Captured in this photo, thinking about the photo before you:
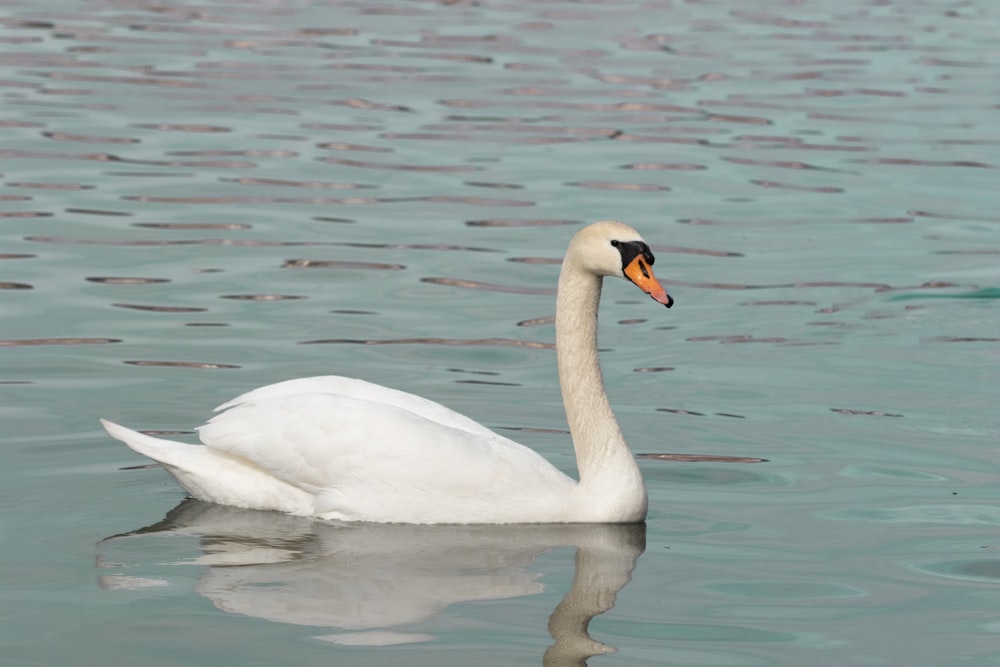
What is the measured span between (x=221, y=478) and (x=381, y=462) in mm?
703

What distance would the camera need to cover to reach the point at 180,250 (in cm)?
1354

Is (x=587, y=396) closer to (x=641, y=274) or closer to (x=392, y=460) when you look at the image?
(x=641, y=274)

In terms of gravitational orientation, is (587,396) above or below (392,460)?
above

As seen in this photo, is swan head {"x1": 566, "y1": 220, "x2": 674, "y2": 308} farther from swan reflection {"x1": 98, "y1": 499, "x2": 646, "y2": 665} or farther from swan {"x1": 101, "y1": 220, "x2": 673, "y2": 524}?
swan reflection {"x1": 98, "y1": 499, "x2": 646, "y2": 665}

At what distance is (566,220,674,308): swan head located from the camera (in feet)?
26.3

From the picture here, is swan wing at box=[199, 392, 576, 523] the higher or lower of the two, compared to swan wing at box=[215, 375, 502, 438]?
lower

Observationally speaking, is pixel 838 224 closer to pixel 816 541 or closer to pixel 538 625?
pixel 816 541

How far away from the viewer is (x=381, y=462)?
7984mm

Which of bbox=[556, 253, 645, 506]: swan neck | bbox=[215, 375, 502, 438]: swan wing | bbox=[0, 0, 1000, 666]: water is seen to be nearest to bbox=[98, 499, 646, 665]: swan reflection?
bbox=[0, 0, 1000, 666]: water

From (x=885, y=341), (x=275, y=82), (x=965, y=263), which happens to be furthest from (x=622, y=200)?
(x=275, y=82)

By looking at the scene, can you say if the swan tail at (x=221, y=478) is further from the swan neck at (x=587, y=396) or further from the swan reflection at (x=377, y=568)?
the swan neck at (x=587, y=396)

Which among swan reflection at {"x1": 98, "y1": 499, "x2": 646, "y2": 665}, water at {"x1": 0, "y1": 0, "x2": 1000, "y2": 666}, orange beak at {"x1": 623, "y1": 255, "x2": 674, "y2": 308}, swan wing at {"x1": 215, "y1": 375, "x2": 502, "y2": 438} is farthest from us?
swan wing at {"x1": 215, "y1": 375, "x2": 502, "y2": 438}

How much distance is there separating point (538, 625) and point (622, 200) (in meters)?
9.34

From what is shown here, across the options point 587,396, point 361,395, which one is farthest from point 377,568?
point 587,396
